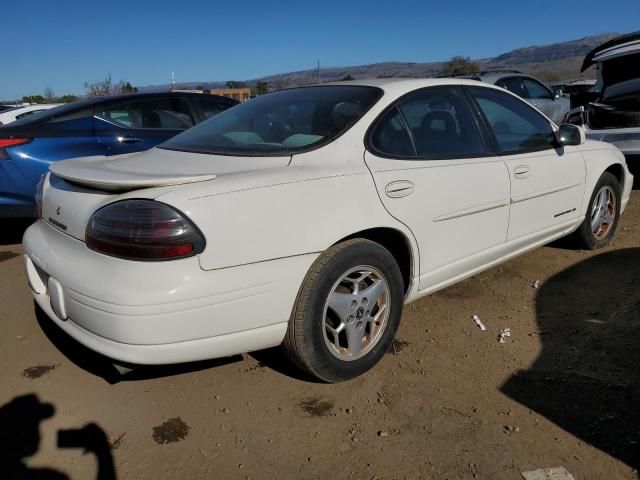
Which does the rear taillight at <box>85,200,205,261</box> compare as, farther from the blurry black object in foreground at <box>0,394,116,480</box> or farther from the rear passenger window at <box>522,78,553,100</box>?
the rear passenger window at <box>522,78,553,100</box>

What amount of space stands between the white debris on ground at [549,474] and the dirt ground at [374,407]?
29 millimetres

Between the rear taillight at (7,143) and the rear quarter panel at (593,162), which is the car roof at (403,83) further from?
the rear taillight at (7,143)

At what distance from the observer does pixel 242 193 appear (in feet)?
7.12

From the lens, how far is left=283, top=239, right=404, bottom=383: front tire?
2393mm

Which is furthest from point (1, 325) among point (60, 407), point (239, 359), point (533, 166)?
point (533, 166)

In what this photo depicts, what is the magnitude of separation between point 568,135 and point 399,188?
1872 millimetres

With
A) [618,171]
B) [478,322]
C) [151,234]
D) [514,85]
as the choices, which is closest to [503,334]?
[478,322]

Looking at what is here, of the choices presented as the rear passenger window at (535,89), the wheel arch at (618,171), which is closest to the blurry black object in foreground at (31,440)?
the wheel arch at (618,171)

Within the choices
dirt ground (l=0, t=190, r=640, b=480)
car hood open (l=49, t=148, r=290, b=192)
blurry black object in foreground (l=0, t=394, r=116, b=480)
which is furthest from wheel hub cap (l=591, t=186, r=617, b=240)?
blurry black object in foreground (l=0, t=394, r=116, b=480)

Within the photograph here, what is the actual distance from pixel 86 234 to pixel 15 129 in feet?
9.96

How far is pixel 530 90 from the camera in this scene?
34.4 feet

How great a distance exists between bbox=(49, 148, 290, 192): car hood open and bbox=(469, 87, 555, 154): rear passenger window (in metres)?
1.60

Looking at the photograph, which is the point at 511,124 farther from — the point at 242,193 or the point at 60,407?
the point at 60,407

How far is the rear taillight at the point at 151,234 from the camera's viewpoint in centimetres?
203
